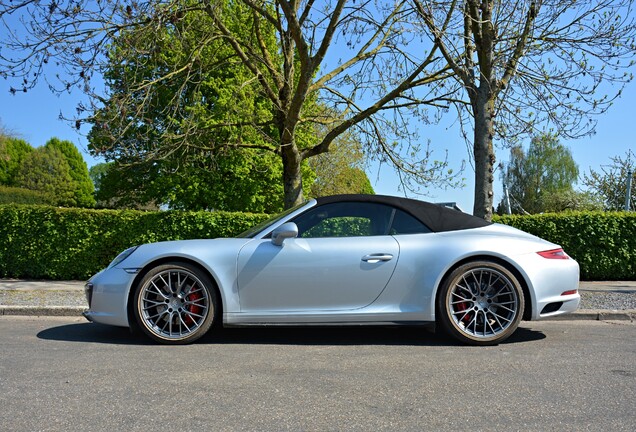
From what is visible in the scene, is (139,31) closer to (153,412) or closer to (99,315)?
(99,315)

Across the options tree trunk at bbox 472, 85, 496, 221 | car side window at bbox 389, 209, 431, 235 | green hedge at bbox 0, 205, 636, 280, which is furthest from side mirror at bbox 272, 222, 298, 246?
green hedge at bbox 0, 205, 636, 280

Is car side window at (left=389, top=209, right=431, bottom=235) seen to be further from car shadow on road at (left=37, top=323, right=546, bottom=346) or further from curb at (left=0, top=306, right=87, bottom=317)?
curb at (left=0, top=306, right=87, bottom=317)

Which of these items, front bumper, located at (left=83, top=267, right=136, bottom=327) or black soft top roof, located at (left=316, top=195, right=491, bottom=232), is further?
black soft top roof, located at (left=316, top=195, right=491, bottom=232)

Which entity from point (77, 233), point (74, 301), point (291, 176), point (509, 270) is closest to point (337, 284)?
point (509, 270)

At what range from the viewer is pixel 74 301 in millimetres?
7836

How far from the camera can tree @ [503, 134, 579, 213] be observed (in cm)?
6309

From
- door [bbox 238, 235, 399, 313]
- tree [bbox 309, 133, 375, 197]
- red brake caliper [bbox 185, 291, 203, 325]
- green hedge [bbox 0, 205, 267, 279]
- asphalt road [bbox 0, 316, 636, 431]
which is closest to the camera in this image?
asphalt road [bbox 0, 316, 636, 431]

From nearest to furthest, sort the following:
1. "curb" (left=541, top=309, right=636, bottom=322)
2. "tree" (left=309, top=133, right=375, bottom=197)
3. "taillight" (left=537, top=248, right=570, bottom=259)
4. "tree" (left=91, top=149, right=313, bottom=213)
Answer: "taillight" (left=537, top=248, right=570, bottom=259)
"curb" (left=541, top=309, right=636, bottom=322)
"tree" (left=91, top=149, right=313, bottom=213)
"tree" (left=309, top=133, right=375, bottom=197)

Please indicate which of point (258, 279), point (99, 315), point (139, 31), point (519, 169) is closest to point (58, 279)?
point (139, 31)

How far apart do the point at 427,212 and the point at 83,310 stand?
440 cm

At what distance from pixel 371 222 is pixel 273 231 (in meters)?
0.94

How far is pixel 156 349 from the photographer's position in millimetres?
5035

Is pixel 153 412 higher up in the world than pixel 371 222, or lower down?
lower down

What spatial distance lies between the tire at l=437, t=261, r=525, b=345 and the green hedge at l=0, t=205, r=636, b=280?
21.9 ft
